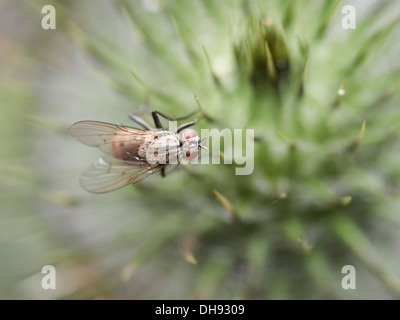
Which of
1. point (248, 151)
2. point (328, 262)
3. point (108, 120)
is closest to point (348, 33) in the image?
point (248, 151)

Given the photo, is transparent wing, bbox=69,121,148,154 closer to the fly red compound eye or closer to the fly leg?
the fly leg

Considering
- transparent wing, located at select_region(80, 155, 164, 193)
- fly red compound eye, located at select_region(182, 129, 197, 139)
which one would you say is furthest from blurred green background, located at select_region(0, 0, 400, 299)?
transparent wing, located at select_region(80, 155, 164, 193)

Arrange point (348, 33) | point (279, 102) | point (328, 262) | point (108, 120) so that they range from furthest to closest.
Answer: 1. point (108, 120)
2. point (328, 262)
3. point (348, 33)
4. point (279, 102)

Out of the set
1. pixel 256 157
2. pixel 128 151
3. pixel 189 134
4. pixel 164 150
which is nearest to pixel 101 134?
pixel 128 151

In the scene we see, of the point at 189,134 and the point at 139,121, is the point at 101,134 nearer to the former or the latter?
the point at 139,121

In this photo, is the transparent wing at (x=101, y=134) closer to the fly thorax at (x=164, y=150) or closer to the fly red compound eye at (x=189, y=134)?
the fly thorax at (x=164, y=150)
